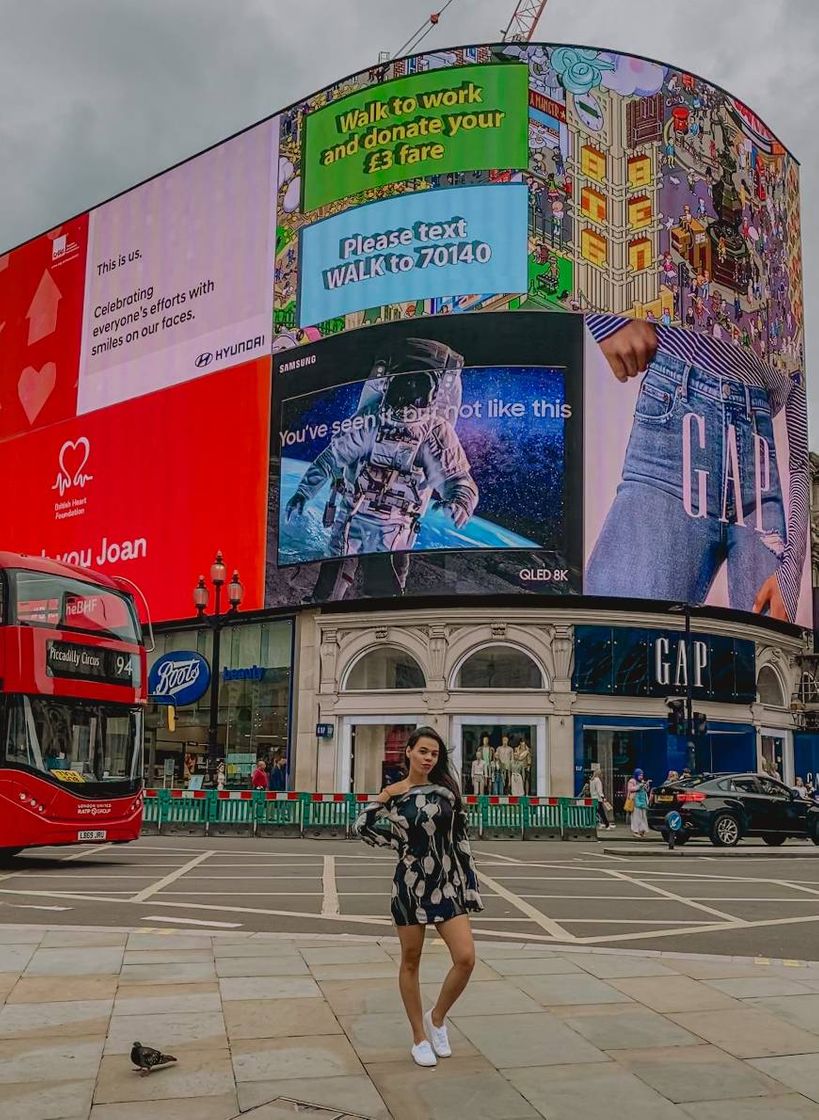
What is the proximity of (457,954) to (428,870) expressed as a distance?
45cm

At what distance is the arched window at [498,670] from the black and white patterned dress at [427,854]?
1213 inches

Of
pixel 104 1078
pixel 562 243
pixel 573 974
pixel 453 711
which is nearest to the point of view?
pixel 104 1078

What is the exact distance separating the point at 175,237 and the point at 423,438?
56.3ft

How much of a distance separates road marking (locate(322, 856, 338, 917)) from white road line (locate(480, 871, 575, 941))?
211 cm

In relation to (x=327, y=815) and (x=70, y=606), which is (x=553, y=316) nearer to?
(x=327, y=815)

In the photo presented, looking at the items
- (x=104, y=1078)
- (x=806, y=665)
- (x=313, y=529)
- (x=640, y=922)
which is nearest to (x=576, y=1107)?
(x=104, y=1078)

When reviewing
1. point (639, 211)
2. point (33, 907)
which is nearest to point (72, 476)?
Result: point (639, 211)

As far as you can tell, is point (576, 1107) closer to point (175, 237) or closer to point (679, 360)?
point (679, 360)

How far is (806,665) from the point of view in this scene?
2096 inches

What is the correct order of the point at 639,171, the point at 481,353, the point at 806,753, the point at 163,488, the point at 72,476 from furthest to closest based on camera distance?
the point at 72,476
the point at 806,753
the point at 163,488
the point at 639,171
the point at 481,353

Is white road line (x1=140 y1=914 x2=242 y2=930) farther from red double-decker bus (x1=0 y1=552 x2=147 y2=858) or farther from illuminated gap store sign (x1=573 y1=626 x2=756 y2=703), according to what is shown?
illuminated gap store sign (x1=573 y1=626 x2=756 y2=703)

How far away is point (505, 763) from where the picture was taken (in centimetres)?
3588

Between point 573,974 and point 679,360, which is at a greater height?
point 679,360

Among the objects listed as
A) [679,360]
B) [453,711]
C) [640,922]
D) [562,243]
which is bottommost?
[640,922]
